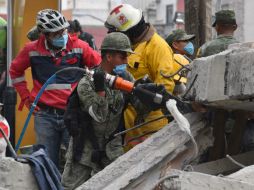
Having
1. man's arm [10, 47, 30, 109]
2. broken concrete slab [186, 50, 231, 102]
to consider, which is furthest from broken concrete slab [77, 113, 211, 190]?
man's arm [10, 47, 30, 109]

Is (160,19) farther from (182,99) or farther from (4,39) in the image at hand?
(182,99)

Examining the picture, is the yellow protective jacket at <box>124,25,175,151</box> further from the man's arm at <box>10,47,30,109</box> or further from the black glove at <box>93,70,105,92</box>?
the man's arm at <box>10,47,30,109</box>

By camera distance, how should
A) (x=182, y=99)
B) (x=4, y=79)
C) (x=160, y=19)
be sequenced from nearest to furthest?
(x=182, y=99) → (x=4, y=79) → (x=160, y=19)

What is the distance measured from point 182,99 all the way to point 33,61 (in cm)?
255

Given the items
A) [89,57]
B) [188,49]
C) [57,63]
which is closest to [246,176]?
[89,57]

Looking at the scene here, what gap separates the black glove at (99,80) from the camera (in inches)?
206

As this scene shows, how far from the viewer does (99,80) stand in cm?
525

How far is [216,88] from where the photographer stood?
15.4 ft

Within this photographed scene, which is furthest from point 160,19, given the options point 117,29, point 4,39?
point 117,29

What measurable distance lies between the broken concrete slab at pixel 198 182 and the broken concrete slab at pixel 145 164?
12.0 inches

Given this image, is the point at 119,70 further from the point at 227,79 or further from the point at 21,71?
the point at 21,71

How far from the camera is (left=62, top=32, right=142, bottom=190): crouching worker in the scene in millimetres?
5410

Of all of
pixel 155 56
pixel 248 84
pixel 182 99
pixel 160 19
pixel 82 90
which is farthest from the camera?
pixel 160 19

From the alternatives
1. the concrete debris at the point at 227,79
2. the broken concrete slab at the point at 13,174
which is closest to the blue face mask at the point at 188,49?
the concrete debris at the point at 227,79
